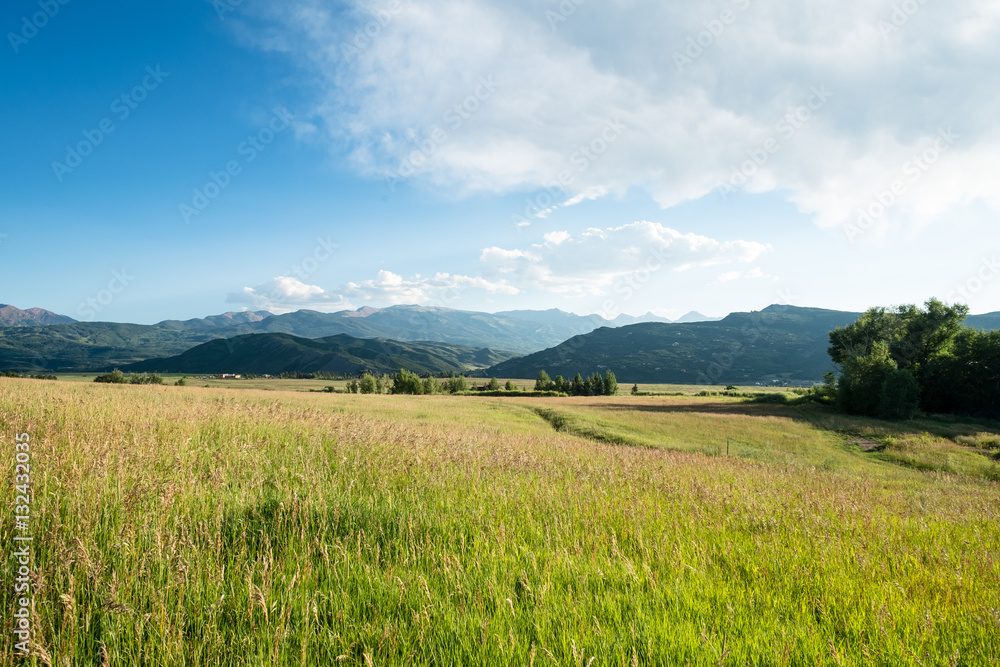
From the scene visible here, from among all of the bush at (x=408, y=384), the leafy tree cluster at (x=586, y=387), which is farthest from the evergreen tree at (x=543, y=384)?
the bush at (x=408, y=384)

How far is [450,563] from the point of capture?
11.7 ft

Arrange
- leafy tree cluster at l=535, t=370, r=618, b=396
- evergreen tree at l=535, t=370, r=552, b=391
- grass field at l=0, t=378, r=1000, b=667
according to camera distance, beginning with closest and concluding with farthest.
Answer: grass field at l=0, t=378, r=1000, b=667 < leafy tree cluster at l=535, t=370, r=618, b=396 < evergreen tree at l=535, t=370, r=552, b=391

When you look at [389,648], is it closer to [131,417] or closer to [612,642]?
[612,642]

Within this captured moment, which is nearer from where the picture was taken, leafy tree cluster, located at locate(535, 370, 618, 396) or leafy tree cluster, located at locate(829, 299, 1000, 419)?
leafy tree cluster, located at locate(829, 299, 1000, 419)

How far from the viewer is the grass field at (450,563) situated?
2.61m

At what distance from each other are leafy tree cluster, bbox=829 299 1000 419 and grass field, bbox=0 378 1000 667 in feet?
193

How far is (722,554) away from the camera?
4414 millimetres

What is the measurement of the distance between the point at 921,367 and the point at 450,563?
8278 centimetres

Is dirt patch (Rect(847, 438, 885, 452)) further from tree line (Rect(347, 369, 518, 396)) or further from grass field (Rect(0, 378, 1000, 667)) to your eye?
tree line (Rect(347, 369, 518, 396))

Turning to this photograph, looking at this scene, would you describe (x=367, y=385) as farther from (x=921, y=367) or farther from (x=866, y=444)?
(x=921, y=367)

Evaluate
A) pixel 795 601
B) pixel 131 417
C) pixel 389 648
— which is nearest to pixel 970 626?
pixel 795 601

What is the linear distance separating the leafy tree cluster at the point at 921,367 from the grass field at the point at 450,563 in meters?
58.9

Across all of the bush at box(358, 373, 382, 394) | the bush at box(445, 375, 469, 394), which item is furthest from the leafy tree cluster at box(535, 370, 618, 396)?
the bush at box(358, 373, 382, 394)

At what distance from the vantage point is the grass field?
8.56 feet
